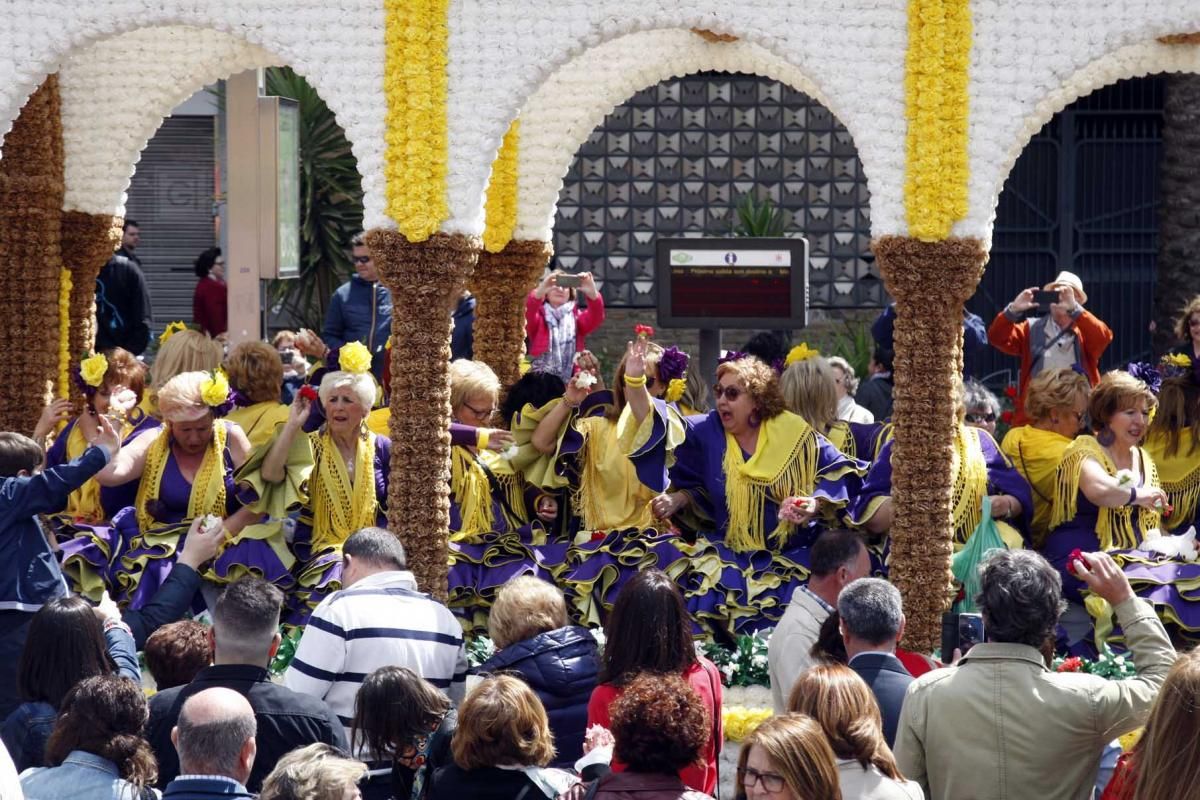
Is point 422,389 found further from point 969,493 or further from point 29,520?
point 969,493

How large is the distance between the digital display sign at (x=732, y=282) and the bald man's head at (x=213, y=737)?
17.0 feet

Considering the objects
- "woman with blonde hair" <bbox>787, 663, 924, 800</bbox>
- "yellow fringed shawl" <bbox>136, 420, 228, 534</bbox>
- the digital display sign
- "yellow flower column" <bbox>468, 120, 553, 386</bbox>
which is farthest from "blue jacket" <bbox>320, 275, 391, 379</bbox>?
"woman with blonde hair" <bbox>787, 663, 924, 800</bbox>

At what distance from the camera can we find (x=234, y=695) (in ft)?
13.6

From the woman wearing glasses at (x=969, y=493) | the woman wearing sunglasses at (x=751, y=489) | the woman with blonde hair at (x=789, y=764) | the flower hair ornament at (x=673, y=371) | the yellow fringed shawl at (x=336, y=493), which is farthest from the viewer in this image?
the flower hair ornament at (x=673, y=371)

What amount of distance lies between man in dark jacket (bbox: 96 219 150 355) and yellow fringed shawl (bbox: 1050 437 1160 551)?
5.94 m

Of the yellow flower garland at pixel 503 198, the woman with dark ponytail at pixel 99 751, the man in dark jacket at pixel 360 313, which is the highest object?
the yellow flower garland at pixel 503 198

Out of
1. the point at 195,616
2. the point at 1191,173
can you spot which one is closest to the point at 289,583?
the point at 195,616

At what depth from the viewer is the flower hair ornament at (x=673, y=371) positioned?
8180 millimetres

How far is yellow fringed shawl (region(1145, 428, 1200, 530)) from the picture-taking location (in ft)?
24.9

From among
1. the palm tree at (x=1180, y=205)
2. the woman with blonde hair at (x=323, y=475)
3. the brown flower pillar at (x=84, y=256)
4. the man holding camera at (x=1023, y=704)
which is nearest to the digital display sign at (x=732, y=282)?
the woman with blonde hair at (x=323, y=475)

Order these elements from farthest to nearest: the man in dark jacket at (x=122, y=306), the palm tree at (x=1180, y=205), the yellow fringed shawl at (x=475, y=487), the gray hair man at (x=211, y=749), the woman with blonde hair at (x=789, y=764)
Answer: the palm tree at (x=1180, y=205), the man in dark jacket at (x=122, y=306), the yellow fringed shawl at (x=475, y=487), the gray hair man at (x=211, y=749), the woman with blonde hair at (x=789, y=764)

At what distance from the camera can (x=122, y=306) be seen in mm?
10977

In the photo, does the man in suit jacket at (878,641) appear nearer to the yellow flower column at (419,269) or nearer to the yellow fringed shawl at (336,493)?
the yellow flower column at (419,269)

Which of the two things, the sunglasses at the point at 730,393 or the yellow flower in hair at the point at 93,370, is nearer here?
the sunglasses at the point at 730,393
